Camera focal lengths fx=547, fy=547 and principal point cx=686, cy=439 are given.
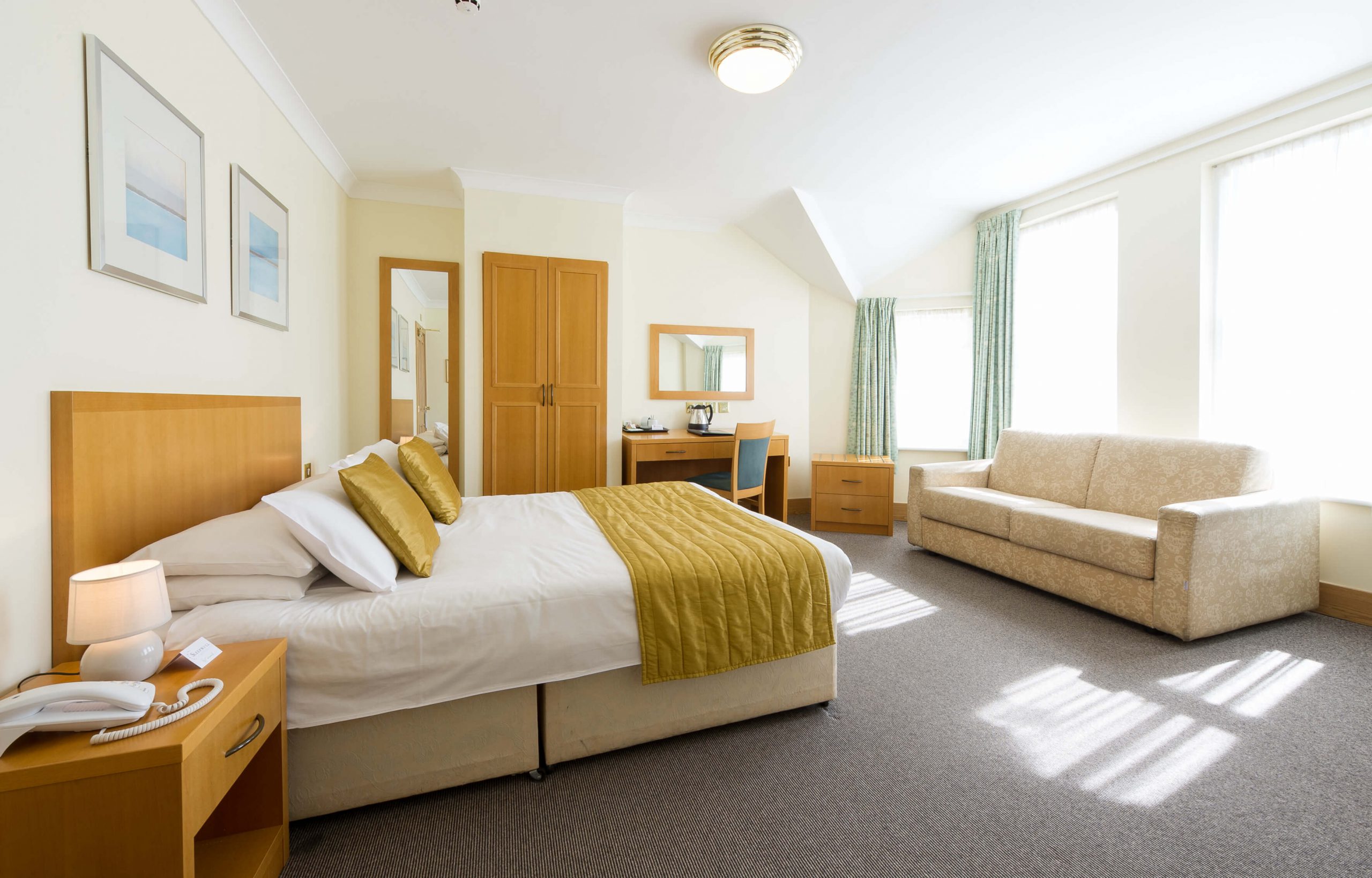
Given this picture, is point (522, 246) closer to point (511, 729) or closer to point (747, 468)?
point (747, 468)

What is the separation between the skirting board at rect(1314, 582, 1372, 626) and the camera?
2.66 m

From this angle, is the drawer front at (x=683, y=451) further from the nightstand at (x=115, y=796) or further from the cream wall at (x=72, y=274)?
the nightstand at (x=115, y=796)

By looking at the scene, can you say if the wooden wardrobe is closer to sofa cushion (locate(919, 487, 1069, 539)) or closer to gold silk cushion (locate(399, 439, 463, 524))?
gold silk cushion (locate(399, 439, 463, 524))

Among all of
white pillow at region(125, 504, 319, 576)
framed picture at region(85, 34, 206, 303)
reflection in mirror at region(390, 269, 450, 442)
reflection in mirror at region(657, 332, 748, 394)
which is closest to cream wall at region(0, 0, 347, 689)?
framed picture at region(85, 34, 206, 303)

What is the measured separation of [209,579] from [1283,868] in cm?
273

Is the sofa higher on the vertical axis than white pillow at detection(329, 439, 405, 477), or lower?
lower

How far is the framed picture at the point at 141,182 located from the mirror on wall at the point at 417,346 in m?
2.02

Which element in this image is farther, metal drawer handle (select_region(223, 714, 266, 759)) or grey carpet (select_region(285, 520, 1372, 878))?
grey carpet (select_region(285, 520, 1372, 878))

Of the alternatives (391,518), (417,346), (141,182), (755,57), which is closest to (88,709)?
(391,518)

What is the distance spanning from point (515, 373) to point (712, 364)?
69.1 inches

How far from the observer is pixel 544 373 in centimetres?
396

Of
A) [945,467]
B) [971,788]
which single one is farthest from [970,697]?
[945,467]

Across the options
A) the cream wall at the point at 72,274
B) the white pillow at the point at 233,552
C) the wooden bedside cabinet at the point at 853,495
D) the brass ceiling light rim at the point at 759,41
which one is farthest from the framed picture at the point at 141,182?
the wooden bedside cabinet at the point at 853,495

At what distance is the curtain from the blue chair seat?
2.94 feet
